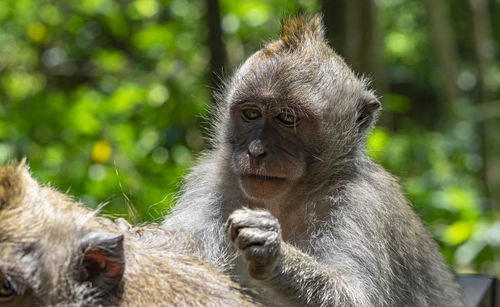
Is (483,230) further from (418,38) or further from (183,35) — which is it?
(418,38)

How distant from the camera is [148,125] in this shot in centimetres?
667

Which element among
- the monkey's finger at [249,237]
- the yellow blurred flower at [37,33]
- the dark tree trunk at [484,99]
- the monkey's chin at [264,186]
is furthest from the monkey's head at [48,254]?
the dark tree trunk at [484,99]

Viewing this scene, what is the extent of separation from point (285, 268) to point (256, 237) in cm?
37

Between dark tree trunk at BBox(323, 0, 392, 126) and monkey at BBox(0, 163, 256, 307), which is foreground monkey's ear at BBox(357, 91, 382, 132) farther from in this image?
monkey at BBox(0, 163, 256, 307)

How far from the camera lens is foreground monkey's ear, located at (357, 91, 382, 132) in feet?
14.3

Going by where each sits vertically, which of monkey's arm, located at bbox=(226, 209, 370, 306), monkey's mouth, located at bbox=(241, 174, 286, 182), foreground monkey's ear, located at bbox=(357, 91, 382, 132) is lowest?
monkey's arm, located at bbox=(226, 209, 370, 306)

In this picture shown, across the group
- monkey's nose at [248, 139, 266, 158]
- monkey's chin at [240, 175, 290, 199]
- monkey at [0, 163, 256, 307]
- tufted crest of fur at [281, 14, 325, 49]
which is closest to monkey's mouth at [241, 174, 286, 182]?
monkey's chin at [240, 175, 290, 199]

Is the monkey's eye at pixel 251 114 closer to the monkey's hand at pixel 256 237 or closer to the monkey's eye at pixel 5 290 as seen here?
the monkey's hand at pixel 256 237

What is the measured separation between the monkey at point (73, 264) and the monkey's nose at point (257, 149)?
1233 mm

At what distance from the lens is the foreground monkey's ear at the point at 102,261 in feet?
7.43

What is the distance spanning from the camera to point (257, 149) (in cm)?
378

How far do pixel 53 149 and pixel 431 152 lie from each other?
8.12 meters

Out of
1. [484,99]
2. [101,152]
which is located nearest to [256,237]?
[101,152]

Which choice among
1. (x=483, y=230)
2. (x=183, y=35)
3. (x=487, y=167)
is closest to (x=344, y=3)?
(x=183, y=35)
